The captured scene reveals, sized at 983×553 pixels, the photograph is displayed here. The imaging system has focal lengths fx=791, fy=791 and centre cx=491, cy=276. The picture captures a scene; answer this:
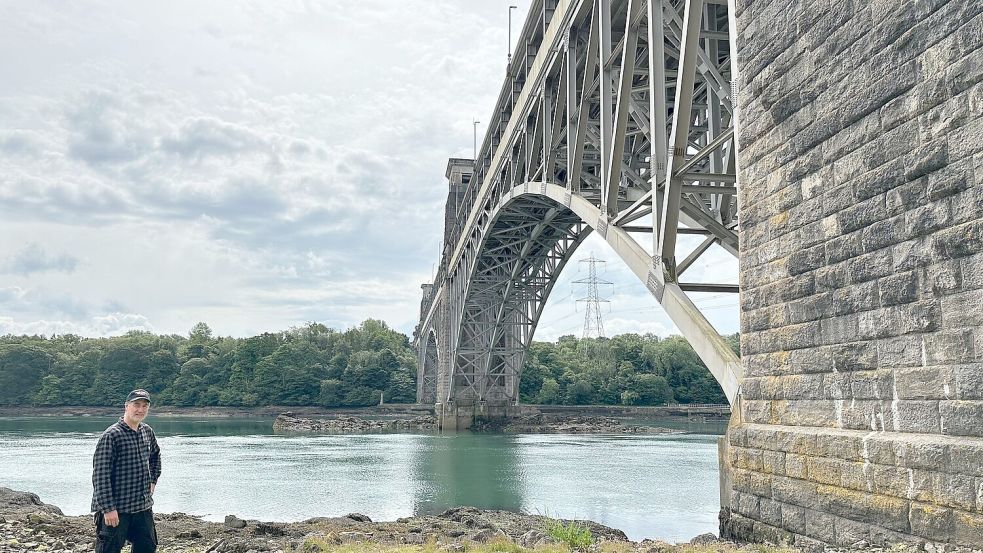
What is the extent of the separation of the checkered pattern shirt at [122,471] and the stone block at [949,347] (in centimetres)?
534

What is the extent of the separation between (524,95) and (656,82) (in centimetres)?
1101

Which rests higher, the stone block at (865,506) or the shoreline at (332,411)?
the stone block at (865,506)

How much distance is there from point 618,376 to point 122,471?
261ft

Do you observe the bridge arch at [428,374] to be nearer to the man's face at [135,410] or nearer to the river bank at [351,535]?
the river bank at [351,535]

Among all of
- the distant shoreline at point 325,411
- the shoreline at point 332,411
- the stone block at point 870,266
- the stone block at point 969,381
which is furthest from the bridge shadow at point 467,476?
the distant shoreline at point 325,411

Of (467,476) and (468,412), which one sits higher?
(468,412)

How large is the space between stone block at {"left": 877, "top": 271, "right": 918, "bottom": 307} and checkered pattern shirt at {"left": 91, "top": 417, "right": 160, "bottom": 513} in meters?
5.33

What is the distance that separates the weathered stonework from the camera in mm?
5344

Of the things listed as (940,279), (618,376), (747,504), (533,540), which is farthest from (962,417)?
(618,376)

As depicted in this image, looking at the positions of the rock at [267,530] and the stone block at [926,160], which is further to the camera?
the rock at [267,530]

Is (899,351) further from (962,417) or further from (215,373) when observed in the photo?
(215,373)

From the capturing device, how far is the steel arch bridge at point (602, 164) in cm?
1052

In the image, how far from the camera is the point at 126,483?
533cm

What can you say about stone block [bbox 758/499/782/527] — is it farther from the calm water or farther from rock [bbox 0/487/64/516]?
rock [bbox 0/487/64/516]
